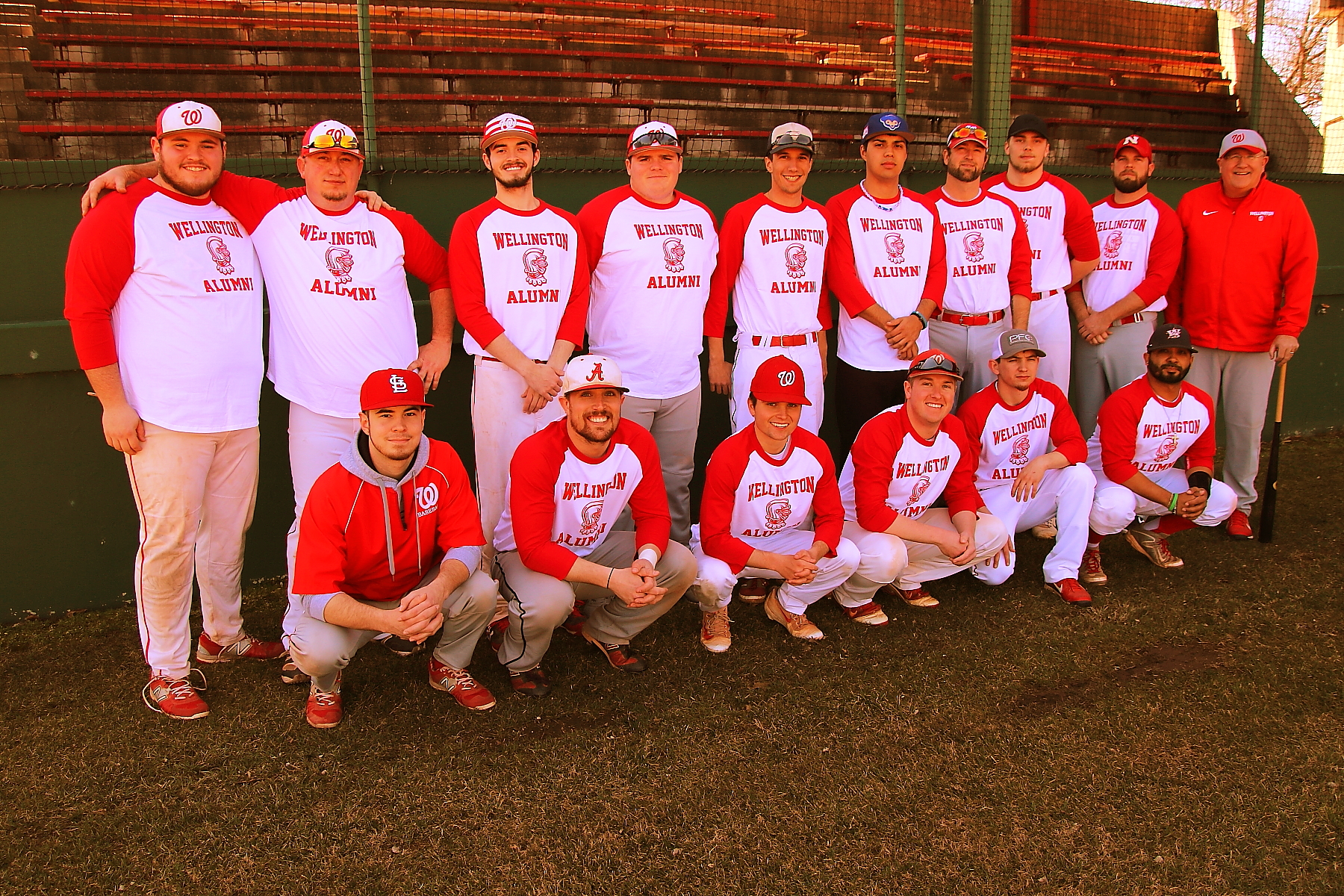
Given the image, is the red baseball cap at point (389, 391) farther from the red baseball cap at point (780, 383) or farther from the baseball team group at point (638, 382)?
the red baseball cap at point (780, 383)

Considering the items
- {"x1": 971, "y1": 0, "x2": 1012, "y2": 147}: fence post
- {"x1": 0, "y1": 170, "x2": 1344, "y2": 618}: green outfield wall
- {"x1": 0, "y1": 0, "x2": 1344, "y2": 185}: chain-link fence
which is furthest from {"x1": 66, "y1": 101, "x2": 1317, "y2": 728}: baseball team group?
{"x1": 0, "y1": 0, "x2": 1344, "y2": 185}: chain-link fence

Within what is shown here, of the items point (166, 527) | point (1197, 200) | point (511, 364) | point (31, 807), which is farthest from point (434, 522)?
point (1197, 200)

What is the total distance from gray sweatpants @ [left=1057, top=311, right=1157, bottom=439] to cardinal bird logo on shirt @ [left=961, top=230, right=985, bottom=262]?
118cm

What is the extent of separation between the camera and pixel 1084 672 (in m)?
3.84

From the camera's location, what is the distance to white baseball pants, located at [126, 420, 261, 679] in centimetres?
358

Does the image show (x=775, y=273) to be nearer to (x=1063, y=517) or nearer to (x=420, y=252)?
(x=420, y=252)

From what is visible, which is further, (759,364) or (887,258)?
(887,258)

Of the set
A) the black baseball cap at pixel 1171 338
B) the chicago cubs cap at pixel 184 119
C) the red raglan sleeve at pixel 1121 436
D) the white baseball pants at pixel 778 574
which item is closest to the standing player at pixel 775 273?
the white baseball pants at pixel 778 574

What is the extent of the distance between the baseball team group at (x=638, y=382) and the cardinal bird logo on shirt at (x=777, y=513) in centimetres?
1

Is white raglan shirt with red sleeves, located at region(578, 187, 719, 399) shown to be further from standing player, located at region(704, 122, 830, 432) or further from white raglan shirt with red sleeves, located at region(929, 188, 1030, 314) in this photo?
white raglan shirt with red sleeves, located at region(929, 188, 1030, 314)

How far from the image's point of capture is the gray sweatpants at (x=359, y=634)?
340 centimetres

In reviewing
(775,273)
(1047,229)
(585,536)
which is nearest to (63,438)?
(585,536)

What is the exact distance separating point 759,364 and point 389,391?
1.85 meters

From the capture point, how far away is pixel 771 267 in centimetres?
458
